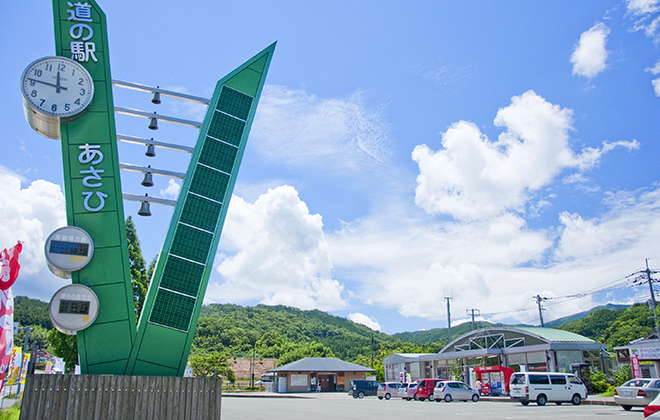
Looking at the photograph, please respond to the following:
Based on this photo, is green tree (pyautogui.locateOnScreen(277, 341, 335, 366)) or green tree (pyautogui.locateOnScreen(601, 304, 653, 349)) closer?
green tree (pyautogui.locateOnScreen(601, 304, 653, 349))

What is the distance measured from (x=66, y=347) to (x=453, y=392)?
83.7ft

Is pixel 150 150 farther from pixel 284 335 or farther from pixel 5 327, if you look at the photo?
pixel 284 335

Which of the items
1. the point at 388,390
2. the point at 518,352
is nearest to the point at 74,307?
the point at 388,390

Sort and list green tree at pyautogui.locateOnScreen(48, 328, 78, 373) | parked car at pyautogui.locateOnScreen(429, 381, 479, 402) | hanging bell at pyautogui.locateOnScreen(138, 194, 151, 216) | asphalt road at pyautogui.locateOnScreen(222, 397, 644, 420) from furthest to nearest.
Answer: parked car at pyautogui.locateOnScreen(429, 381, 479, 402) → green tree at pyautogui.locateOnScreen(48, 328, 78, 373) → asphalt road at pyautogui.locateOnScreen(222, 397, 644, 420) → hanging bell at pyautogui.locateOnScreen(138, 194, 151, 216)

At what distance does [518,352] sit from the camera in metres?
37.5

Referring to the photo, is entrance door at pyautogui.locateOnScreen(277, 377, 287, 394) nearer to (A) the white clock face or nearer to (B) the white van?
(B) the white van

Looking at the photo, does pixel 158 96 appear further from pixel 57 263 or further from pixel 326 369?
pixel 326 369

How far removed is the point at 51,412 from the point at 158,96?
874cm

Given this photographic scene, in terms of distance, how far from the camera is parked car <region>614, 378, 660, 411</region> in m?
19.9

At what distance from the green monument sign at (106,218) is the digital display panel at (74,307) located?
0.9 inches

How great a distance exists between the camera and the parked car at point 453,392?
30.9 meters

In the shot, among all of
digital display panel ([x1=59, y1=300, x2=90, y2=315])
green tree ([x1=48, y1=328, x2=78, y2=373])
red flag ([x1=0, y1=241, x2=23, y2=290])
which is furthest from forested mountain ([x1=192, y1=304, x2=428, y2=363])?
digital display panel ([x1=59, y1=300, x2=90, y2=315])

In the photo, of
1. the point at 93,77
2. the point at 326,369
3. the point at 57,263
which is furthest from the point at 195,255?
the point at 326,369

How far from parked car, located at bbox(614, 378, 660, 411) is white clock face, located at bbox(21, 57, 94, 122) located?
23.8 meters
